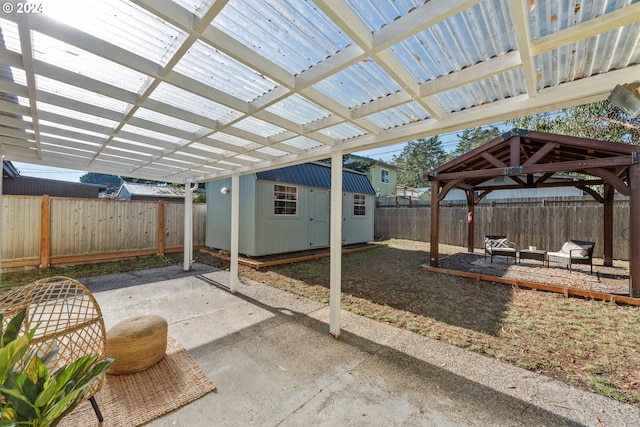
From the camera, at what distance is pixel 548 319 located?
3572 mm

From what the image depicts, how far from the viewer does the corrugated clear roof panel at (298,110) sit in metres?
2.25

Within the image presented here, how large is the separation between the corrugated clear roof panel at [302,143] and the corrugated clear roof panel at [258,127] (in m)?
0.24

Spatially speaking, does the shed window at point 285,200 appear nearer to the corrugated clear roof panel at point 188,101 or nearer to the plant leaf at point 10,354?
the corrugated clear roof panel at point 188,101

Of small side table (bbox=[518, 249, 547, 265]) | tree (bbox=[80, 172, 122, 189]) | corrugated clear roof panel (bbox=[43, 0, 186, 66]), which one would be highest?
tree (bbox=[80, 172, 122, 189])

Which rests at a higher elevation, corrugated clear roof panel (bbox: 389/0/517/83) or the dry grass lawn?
corrugated clear roof panel (bbox: 389/0/517/83)

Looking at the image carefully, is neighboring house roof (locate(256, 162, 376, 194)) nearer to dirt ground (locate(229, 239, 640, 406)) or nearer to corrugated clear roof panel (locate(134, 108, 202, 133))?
dirt ground (locate(229, 239, 640, 406))

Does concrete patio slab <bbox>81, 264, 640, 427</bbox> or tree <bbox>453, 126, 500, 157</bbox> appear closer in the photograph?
concrete patio slab <bbox>81, 264, 640, 427</bbox>

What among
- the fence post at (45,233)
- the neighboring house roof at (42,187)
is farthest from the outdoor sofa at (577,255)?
the neighboring house roof at (42,187)

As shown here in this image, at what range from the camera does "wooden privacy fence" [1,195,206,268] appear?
5691 millimetres

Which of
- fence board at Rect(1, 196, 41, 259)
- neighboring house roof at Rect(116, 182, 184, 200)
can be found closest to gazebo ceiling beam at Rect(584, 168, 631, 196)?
fence board at Rect(1, 196, 41, 259)

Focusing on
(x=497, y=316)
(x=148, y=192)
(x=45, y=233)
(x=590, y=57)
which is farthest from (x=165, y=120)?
(x=148, y=192)

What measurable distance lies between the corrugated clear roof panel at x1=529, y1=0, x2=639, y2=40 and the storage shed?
6.57m

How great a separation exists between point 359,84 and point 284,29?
75 centimetres

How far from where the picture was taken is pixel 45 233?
5.98m
